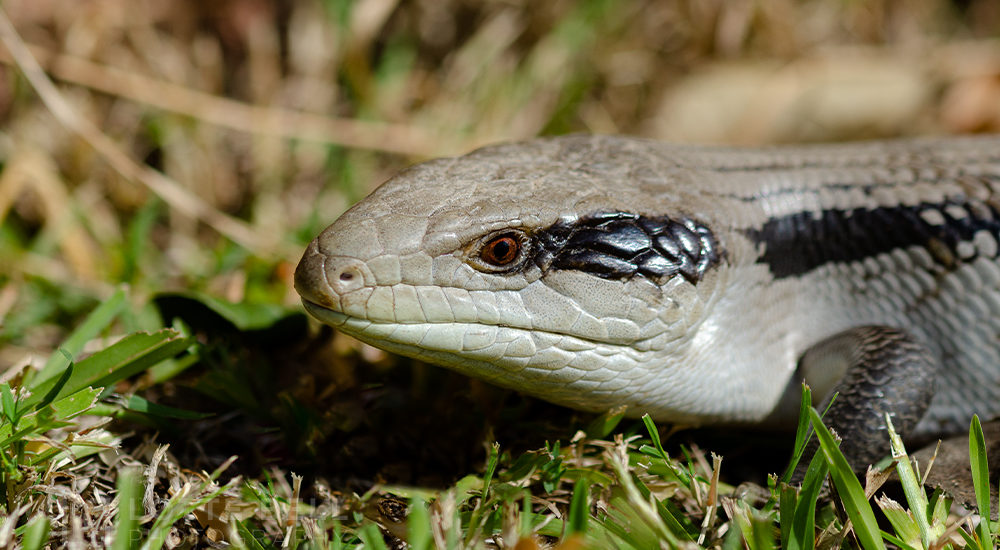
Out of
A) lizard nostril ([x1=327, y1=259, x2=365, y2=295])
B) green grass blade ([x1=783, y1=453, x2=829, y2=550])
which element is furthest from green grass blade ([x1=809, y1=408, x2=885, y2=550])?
lizard nostril ([x1=327, y1=259, x2=365, y2=295])

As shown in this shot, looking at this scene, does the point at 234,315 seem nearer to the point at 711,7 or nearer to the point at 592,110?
the point at 592,110

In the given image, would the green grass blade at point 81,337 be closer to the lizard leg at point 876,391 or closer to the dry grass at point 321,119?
the dry grass at point 321,119

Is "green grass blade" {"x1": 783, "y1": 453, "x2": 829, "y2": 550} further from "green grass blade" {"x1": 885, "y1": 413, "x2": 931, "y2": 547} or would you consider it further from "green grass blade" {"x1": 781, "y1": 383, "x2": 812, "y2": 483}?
"green grass blade" {"x1": 885, "y1": 413, "x2": 931, "y2": 547}

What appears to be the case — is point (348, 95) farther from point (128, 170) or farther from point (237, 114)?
point (128, 170)

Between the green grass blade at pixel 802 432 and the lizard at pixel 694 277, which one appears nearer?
the green grass blade at pixel 802 432

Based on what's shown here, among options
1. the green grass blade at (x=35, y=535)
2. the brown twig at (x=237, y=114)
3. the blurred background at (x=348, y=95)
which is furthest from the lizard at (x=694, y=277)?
the brown twig at (x=237, y=114)
